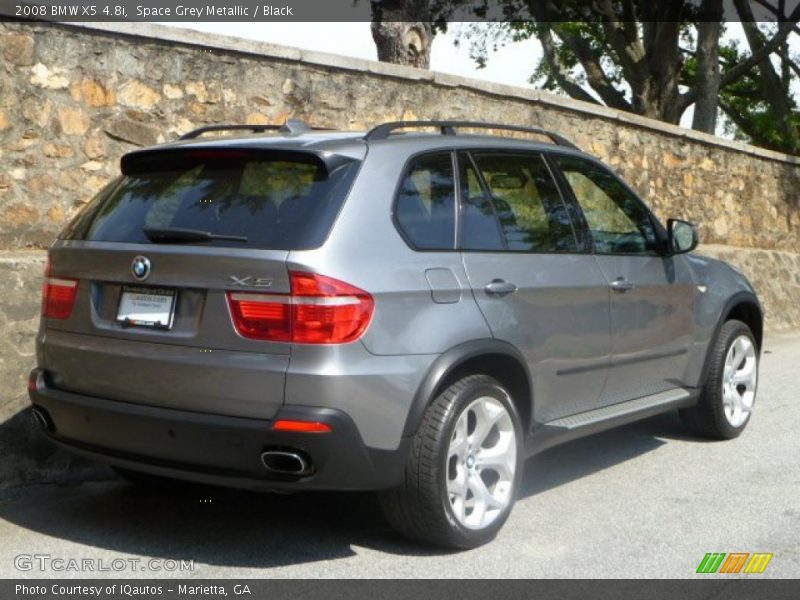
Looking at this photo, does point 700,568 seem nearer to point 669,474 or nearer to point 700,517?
point 700,517

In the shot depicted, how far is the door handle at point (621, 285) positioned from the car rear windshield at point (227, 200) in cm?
188

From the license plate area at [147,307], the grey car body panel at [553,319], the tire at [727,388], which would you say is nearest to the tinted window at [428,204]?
the grey car body panel at [553,319]

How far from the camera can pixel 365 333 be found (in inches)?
186

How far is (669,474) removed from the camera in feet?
22.3

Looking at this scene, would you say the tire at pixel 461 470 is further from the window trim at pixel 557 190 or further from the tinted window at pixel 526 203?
the tinted window at pixel 526 203

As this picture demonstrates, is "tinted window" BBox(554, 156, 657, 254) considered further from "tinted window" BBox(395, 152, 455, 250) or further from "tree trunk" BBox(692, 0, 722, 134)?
"tree trunk" BBox(692, 0, 722, 134)

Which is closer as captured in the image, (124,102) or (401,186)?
(401,186)

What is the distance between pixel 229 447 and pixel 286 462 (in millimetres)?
225

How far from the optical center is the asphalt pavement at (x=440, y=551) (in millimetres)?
5012

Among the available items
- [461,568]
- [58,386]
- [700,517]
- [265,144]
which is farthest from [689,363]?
[58,386]

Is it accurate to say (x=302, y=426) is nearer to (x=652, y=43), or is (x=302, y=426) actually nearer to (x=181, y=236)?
(x=181, y=236)

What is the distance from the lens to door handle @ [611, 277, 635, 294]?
6.34m

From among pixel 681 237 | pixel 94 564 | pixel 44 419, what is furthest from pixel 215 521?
pixel 681 237

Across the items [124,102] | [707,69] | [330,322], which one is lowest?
[330,322]
